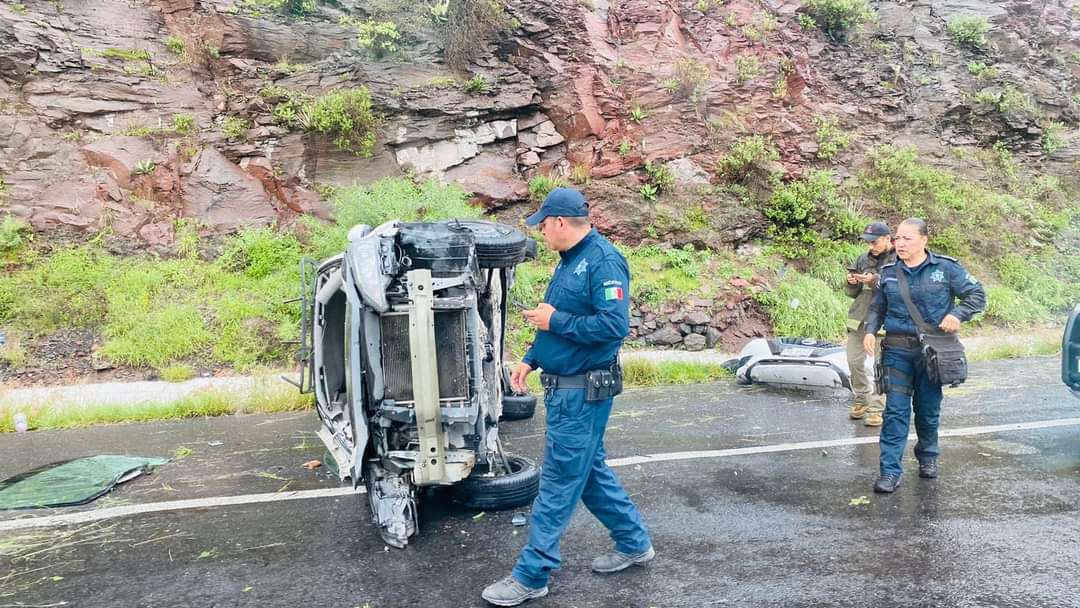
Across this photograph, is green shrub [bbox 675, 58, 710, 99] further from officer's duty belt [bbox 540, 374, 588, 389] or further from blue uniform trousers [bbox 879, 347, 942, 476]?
officer's duty belt [bbox 540, 374, 588, 389]

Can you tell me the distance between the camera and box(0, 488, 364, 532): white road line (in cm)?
418

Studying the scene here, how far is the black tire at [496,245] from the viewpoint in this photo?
3.92 metres

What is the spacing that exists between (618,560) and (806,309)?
8.86 m

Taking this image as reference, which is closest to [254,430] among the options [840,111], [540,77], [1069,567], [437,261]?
[437,261]

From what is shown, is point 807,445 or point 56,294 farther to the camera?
point 56,294

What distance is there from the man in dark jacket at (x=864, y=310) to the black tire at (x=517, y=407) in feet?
10.1

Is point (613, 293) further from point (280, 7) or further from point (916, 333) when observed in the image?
point (280, 7)

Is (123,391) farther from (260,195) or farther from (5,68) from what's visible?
(5,68)

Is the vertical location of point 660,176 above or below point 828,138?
below

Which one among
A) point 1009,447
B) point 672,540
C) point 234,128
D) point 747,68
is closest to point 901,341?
point 1009,447

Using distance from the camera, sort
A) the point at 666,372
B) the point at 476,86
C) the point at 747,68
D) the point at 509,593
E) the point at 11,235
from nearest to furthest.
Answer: the point at 509,593 → the point at 666,372 → the point at 11,235 → the point at 476,86 → the point at 747,68

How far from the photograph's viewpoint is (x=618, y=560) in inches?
131

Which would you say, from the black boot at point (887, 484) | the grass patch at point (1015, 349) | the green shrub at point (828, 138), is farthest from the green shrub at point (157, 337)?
the green shrub at point (828, 138)

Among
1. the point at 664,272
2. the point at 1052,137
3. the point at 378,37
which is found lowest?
the point at 664,272
